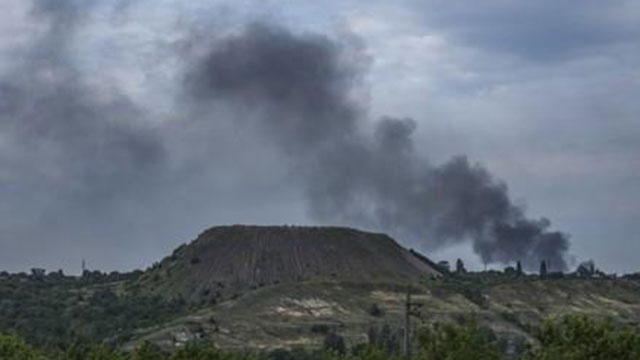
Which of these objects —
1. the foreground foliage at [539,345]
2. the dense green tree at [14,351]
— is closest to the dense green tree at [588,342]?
the foreground foliage at [539,345]

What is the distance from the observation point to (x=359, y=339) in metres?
195

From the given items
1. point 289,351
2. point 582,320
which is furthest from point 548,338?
point 289,351

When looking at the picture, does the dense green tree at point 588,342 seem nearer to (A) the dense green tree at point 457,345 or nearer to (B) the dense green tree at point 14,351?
(A) the dense green tree at point 457,345

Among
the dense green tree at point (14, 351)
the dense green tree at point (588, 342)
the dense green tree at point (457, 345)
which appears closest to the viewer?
the dense green tree at point (588, 342)

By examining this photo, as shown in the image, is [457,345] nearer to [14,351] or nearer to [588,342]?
[588,342]

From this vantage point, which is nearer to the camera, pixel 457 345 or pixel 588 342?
pixel 588 342

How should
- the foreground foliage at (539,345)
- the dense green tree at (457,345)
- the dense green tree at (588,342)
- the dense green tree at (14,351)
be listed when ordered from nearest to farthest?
the dense green tree at (588,342), the foreground foliage at (539,345), the dense green tree at (457,345), the dense green tree at (14,351)

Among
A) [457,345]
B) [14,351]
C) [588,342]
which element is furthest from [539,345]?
[14,351]

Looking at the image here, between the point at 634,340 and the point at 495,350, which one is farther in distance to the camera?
the point at 495,350

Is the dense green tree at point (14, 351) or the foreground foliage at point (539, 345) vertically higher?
the dense green tree at point (14, 351)

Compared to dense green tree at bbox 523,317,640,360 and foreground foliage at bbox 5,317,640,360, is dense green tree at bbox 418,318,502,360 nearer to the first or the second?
foreground foliage at bbox 5,317,640,360

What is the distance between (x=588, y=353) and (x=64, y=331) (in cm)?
14143

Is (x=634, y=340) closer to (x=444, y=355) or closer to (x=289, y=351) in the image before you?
(x=444, y=355)

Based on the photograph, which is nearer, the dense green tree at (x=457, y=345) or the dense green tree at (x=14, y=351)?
the dense green tree at (x=457, y=345)
